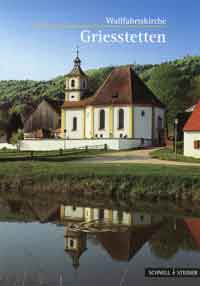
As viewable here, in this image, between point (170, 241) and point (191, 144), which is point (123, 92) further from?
point (170, 241)

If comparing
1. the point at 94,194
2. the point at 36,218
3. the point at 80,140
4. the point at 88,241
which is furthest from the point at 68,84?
the point at 88,241

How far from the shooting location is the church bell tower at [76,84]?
6172cm

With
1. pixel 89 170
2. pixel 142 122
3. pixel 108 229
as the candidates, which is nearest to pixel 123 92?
pixel 142 122

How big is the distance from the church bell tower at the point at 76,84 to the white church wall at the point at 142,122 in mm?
10249

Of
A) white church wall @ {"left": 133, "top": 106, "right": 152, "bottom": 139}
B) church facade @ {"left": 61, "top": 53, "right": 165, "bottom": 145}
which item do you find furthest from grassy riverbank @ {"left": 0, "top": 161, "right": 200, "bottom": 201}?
white church wall @ {"left": 133, "top": 106, "right": 152, "bottom": 139}

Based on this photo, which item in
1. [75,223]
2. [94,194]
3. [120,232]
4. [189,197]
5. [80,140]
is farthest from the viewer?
[80,140]

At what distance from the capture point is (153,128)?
2174 inches

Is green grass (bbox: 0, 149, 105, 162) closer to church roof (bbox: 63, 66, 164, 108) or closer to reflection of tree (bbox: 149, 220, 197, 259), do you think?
church roof (bbox: 63, 66, 164, 108)

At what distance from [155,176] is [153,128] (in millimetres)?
30865

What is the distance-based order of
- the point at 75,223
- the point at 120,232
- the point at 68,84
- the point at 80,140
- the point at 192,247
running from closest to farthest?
the point at 192,247
the point at 120,232
the point at 75,223
the point at 80,140
the point at 68,84

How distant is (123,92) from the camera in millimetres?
55625

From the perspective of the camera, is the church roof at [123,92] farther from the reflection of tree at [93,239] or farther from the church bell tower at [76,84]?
the reflection of tree at [93,239]

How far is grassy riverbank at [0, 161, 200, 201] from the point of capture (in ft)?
78.4

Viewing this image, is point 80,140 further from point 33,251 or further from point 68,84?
point 33,251
